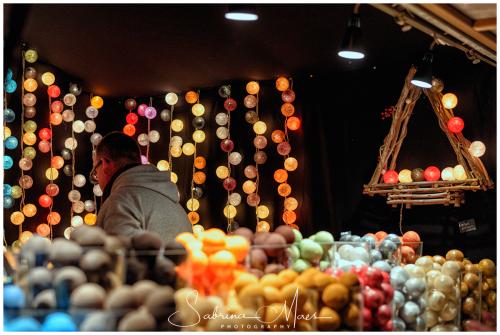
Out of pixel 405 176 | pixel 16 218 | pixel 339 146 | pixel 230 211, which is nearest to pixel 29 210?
pixel 16 218

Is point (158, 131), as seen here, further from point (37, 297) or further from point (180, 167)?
point (37, 297)

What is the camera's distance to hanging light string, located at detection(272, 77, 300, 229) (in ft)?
Result: 20.8

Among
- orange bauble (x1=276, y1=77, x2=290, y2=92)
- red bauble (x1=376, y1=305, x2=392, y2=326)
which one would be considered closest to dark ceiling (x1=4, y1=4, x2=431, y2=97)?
orange bauble (x1=276, y1=77, x2=290, y2=92)

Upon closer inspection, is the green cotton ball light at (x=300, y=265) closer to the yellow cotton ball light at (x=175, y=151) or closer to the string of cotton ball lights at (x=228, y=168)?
the string of cotton ball lights at (x=228, y=168)

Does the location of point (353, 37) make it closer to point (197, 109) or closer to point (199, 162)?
point (197, 109)

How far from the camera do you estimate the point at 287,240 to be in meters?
2.35

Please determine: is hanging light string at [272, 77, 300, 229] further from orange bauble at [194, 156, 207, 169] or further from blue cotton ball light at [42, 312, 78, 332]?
blue cotton ball light at [42, 312, 78, 332]

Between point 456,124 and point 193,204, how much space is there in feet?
8.85

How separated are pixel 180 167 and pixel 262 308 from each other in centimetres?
520

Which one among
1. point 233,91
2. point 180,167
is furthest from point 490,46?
point 180,167

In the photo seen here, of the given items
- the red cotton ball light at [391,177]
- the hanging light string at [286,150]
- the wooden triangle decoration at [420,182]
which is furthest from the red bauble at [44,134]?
the red cotton ball light at [391,177]

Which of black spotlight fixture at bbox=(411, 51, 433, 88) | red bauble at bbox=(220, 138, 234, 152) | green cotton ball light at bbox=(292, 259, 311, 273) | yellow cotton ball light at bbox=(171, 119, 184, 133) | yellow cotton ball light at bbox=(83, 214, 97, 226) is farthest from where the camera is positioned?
yellow cotton ball light at bbox=(171, 119, 184, 133)

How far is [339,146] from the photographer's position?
6.30m

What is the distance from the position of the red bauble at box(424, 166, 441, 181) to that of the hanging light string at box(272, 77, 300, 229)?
1.35 m
